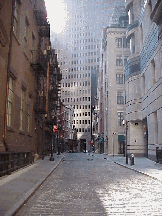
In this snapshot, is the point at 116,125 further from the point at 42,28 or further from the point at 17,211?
the point at 17,211

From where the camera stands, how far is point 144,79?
112 feet

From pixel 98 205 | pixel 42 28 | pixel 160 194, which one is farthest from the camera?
pixel 42 28

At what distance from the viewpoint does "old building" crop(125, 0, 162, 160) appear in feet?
84.1

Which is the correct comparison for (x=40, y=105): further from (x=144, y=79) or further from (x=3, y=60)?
(x=144, y=79)

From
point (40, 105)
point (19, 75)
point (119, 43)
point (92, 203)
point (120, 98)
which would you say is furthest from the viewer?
point (119, 43)

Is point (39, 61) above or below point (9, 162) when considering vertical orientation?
above

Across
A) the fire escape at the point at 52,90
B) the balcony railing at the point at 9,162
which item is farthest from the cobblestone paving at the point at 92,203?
the fire escape at the point at 52,90

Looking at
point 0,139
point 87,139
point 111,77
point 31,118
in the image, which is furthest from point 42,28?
point 87,139

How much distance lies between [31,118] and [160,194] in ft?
50.0

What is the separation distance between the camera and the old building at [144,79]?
25.6 meters

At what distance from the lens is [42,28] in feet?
85.8

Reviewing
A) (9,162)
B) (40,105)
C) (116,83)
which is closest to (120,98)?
(116,83)

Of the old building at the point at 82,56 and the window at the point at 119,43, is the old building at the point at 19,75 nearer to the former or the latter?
the window at the point at 119,43

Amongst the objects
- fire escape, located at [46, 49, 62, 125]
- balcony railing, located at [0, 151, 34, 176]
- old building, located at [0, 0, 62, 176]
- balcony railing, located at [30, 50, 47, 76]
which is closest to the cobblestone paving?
balcony railing, located at [0, 151, 34, 176]
